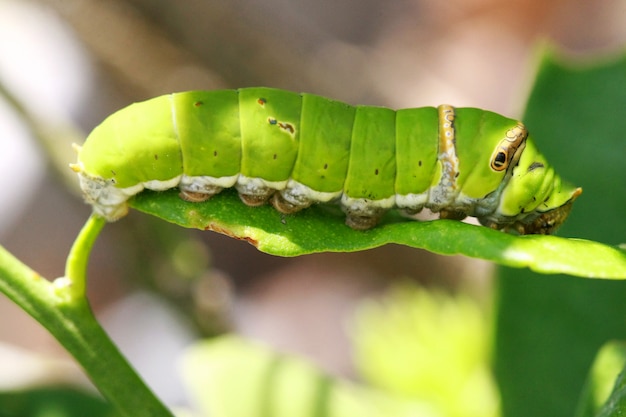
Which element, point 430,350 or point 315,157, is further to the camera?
point 430,350

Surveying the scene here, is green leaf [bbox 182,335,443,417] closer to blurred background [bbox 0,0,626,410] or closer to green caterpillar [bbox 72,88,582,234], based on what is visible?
blurred background [bbox 0,0,626,410]

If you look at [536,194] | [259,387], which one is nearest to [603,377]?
[536,194]

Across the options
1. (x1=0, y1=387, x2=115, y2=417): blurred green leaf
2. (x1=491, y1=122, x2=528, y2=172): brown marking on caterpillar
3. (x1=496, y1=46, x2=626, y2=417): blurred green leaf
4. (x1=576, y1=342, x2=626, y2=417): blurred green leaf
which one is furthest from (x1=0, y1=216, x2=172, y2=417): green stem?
(x1=496, y1=46, x2=626, y2=417): blurred green leaf

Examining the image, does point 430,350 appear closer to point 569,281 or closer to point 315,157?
point 569,281

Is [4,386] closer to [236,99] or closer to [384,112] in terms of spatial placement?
[236,99]

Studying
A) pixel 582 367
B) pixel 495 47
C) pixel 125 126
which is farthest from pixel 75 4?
pixel 495 47
